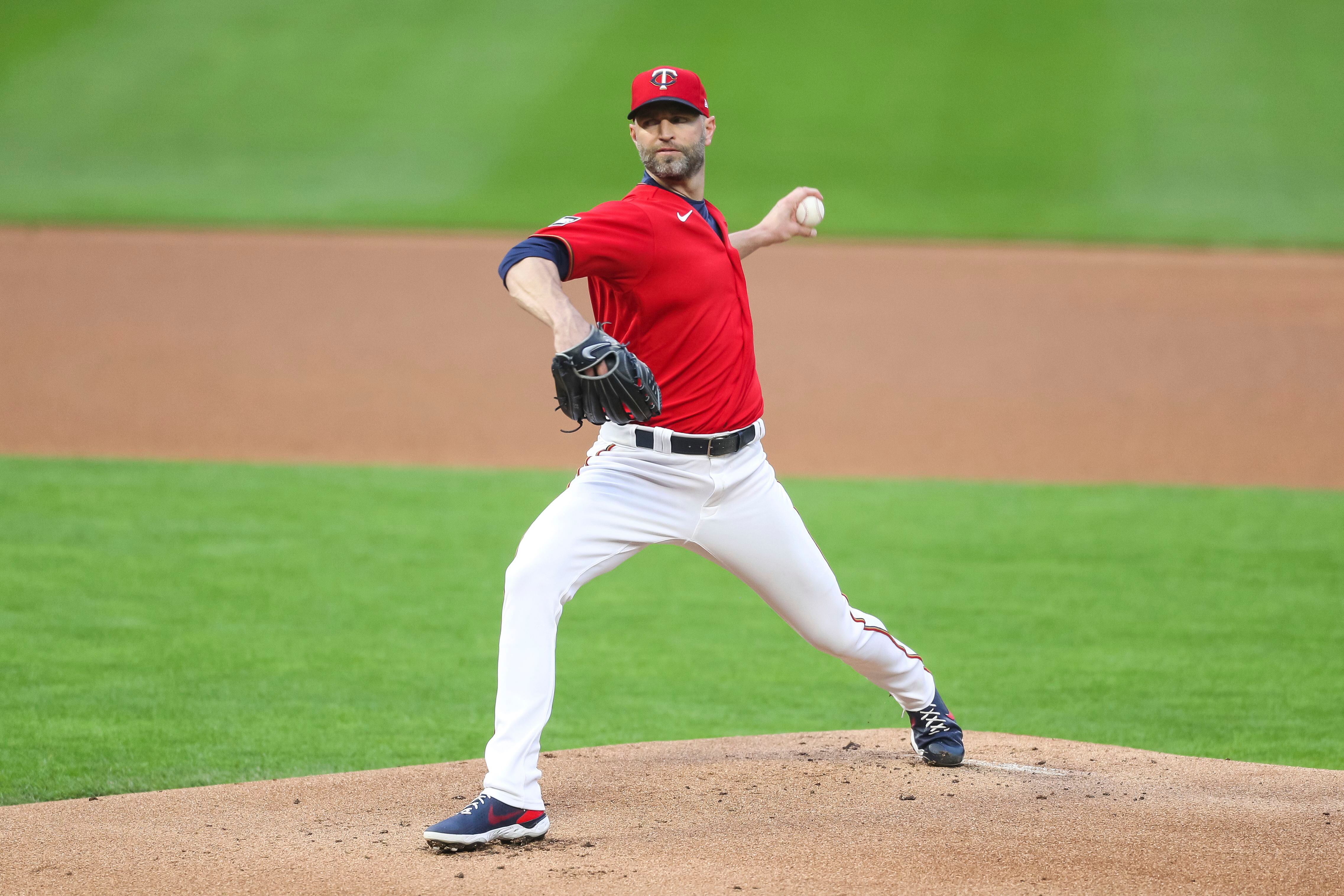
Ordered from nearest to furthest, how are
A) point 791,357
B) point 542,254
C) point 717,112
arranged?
point 542,254, point 791,357, point 717,112

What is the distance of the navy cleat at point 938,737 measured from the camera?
14.6 feet

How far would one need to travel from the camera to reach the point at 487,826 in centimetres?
366

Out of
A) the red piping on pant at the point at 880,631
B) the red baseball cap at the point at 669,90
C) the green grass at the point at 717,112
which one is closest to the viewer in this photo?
the red baseball cap at the point at 669,90

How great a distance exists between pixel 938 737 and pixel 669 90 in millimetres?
2043

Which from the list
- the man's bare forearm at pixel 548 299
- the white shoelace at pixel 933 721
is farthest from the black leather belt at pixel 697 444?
the white shoelace at pixel 933 721

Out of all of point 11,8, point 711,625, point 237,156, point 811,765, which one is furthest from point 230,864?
point 11,8

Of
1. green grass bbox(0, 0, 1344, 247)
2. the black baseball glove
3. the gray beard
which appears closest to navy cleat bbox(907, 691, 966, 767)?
the black baseball glove

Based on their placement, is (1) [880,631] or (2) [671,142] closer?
(2) [671,142]

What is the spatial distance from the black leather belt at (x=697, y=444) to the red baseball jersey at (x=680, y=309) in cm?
2

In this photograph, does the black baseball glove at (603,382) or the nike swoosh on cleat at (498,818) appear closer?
the black baseball glove at (603,382)

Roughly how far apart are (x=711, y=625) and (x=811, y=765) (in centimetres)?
232

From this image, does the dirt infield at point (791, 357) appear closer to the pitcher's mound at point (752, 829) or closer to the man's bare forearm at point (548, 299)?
the pitcher's mound at point (752, 829)

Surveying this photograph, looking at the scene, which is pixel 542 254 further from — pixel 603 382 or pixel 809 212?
pixel 809 212

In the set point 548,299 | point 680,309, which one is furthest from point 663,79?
point 548,299
